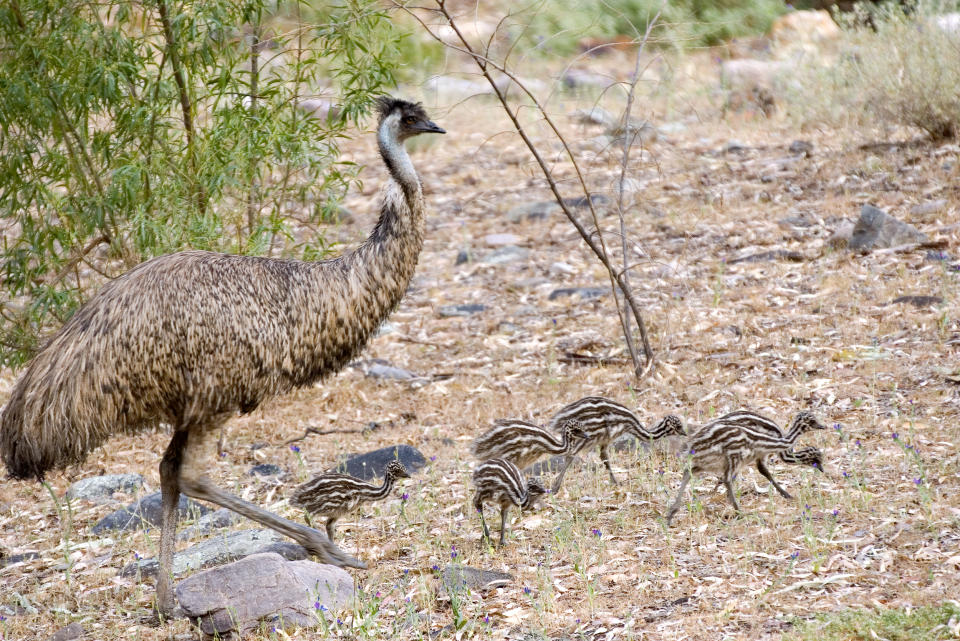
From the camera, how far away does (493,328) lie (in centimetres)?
1122

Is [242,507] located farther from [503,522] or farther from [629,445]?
[629,445]

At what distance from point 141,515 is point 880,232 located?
7.10m

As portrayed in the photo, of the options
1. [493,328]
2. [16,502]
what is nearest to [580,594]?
[16,502]

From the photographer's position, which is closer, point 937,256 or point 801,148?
point 937,256

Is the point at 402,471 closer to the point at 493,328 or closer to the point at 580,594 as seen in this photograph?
the point at 580,594

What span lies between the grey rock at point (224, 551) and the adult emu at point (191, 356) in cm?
43

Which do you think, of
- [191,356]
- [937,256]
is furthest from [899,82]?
[191,356]

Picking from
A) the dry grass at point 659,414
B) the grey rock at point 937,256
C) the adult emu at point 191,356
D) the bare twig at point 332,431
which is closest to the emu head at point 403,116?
the adult emu at point 191,356

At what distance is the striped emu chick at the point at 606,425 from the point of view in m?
7.25

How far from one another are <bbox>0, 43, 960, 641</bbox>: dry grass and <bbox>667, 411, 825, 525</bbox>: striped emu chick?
188 mm

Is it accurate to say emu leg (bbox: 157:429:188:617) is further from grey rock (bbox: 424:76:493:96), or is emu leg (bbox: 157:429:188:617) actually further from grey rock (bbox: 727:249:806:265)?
grey rock (bbox: 424:76:493:96)

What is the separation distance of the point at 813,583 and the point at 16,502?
5.70 metres

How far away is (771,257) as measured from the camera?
1156cm

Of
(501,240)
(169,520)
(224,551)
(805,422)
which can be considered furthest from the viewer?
(501,240)
